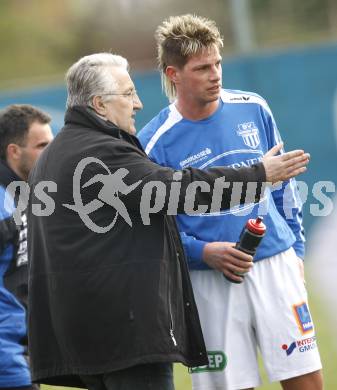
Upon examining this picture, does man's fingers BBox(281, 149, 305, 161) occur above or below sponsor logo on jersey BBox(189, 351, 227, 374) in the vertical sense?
above

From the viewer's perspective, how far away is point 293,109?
1042cm

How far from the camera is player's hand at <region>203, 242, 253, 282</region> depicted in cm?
430

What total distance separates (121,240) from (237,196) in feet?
1.63

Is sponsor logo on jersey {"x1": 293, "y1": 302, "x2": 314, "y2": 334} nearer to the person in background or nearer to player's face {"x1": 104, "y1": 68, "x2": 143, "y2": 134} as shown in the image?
the person in background

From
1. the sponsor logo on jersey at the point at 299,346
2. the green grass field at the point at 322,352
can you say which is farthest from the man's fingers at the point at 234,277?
the green grass field at the point at 322,352

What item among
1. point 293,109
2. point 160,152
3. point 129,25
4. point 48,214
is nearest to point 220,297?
point 160,152

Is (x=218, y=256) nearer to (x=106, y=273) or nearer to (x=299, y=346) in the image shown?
(x=299, y=346)

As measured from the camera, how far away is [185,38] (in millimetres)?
4609

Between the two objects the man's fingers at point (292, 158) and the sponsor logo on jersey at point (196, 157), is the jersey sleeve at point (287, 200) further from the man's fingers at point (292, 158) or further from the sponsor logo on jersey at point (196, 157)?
the man's fingers at point (292, 158)

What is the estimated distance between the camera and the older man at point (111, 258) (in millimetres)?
3775

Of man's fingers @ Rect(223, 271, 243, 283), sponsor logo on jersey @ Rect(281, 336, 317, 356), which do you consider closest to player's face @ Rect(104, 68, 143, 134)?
man's fingers @ Rect(223, 271, 243, 283)

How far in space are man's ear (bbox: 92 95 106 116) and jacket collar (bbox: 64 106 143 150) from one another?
0.04m

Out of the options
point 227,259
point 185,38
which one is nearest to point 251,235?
point 227,259

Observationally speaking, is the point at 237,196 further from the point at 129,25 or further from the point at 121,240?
the point at 129,25
